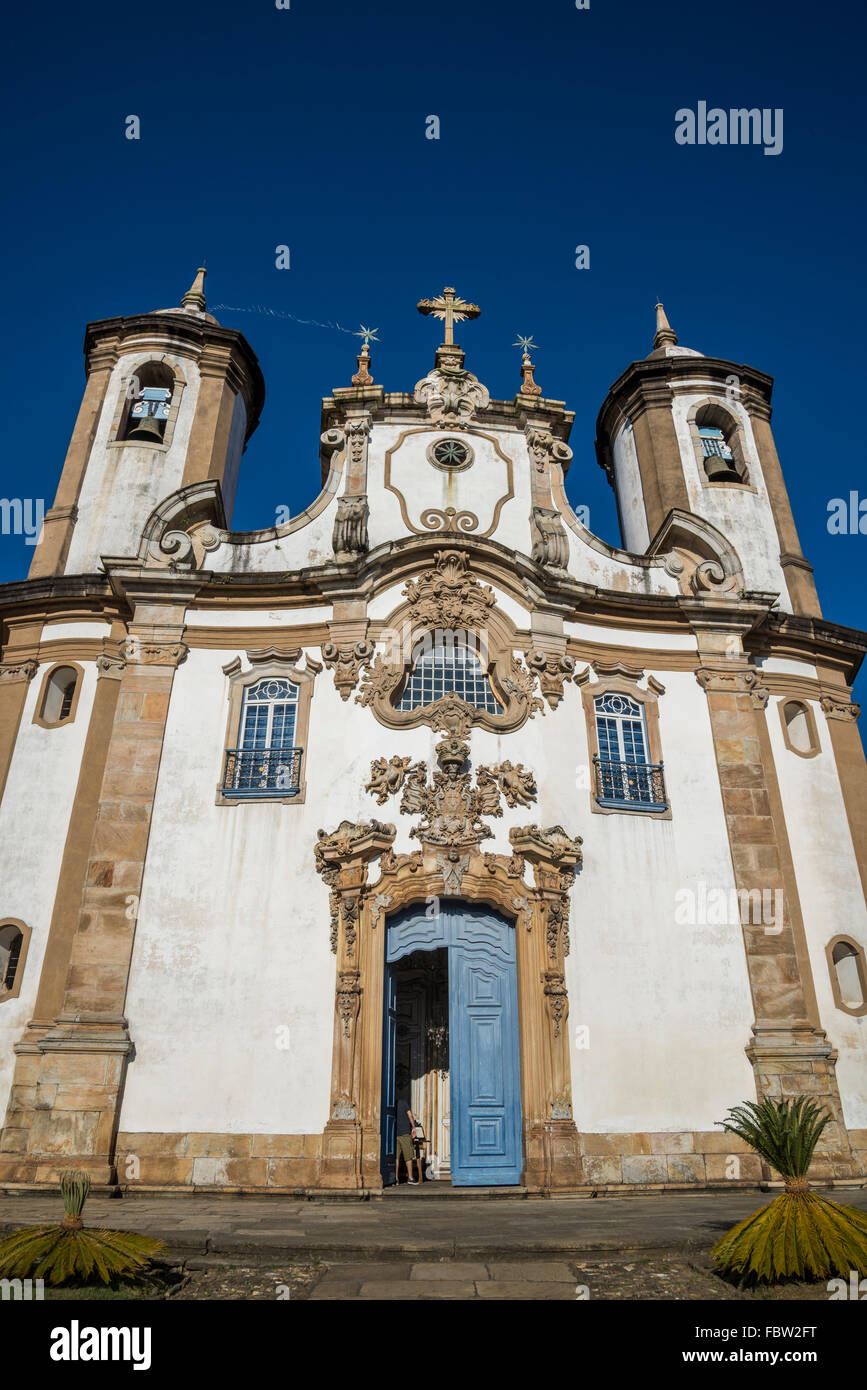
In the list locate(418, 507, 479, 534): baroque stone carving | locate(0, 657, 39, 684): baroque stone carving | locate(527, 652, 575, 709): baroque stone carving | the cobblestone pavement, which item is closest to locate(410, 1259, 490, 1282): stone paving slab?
the cobblestone pavement

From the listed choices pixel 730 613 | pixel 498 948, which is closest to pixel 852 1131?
pixel 498 948

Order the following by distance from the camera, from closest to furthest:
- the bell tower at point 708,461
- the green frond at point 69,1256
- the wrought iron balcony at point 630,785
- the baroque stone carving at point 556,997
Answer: the green frond at point 69,1256 < the baroque stone carving at point 556,997 < the wrought iron balcony at point 630,785 < the bell tower at point 708,461

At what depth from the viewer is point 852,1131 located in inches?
478

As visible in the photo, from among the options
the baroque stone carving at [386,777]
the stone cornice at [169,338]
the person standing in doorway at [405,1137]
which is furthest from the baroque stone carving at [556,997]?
the stone cornice at [169,338]

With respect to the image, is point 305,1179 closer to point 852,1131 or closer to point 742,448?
point 852,1131

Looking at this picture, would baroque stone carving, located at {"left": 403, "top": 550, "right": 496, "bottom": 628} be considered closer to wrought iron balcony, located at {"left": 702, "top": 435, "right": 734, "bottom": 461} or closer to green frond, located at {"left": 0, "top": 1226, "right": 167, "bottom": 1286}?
wrought iron balcony, located at {"left": 702, "top": 435, "right": 734, "bottom": 461}

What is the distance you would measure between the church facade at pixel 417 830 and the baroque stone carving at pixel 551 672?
44 millimetres

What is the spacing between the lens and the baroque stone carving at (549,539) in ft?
47.3

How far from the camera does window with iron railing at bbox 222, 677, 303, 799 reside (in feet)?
41.5

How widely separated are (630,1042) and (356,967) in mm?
3643

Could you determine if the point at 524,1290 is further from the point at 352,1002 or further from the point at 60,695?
the point at 60,695

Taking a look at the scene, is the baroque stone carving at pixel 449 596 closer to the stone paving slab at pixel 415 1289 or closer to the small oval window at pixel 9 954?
the small oval window at pixel 9 954

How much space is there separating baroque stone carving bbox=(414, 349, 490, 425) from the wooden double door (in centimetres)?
860
